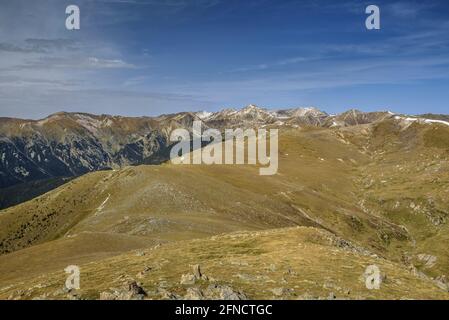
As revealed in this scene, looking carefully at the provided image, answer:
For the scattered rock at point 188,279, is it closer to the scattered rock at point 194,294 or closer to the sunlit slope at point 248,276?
the sunlit slope at point 248,276

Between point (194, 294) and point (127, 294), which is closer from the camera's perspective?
point (127, 294)

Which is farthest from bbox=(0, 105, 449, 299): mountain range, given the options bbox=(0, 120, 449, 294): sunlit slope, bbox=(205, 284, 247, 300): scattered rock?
bbox=(0, 120, 449, 294): sunlit slope

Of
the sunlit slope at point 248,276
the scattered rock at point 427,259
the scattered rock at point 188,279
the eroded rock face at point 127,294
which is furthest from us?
the scattered rock at point 427,259

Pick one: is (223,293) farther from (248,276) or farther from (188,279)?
(248,276)

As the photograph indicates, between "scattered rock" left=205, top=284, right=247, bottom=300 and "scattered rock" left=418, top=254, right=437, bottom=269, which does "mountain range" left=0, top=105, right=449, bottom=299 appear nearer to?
"scattered rock" left=205, top=284, right=247, bottom=300

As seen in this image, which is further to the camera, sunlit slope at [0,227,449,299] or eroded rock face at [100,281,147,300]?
sunlit slope at [0,227,449,299]

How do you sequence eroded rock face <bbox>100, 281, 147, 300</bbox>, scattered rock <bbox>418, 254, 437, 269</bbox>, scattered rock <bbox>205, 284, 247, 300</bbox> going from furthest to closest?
scattered rock <bbox>418, 254, 437, 269</bbox>
scattered rock <bbox>205, 284, 247, 300</bbox>
eroded rock face <bbox>100, 281, 147, 300</bbox>

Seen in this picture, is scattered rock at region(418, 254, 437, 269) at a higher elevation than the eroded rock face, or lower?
lower

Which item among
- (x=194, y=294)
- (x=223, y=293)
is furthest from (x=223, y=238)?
(x=194, y=294)

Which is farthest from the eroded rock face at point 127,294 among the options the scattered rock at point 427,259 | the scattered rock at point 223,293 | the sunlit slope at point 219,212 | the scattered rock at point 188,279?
the scattered rock at point 427,259

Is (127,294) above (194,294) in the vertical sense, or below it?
above

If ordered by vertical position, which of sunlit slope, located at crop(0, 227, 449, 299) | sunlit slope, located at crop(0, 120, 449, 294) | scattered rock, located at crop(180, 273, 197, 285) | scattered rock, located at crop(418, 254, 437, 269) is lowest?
scattered rock, located at crop(418, 254, 437, 269)
